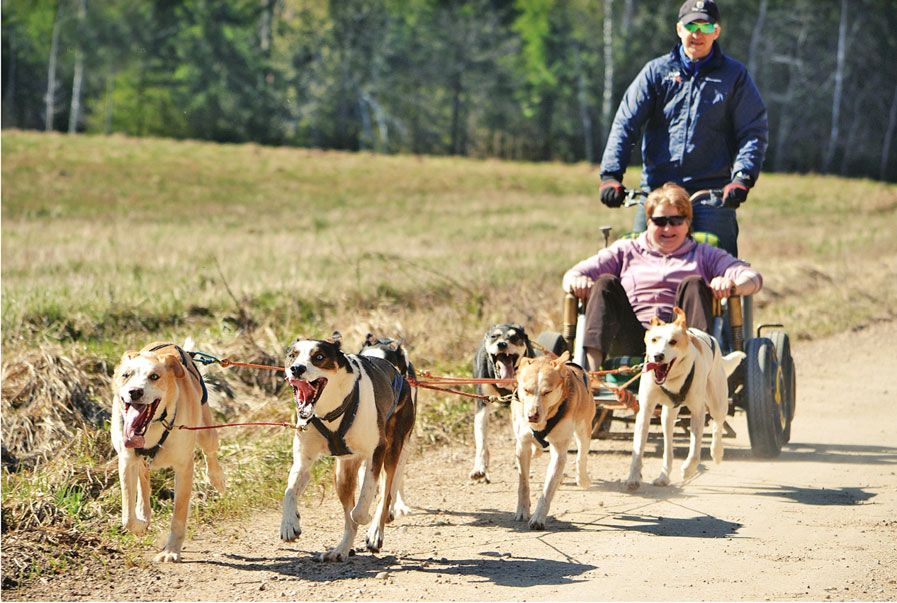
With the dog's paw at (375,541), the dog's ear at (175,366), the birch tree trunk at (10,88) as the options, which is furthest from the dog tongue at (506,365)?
the birch tree trunk at (10,88)

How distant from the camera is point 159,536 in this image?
250 inches

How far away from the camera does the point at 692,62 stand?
339 inches

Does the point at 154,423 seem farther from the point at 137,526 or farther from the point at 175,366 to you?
the point at 137,526

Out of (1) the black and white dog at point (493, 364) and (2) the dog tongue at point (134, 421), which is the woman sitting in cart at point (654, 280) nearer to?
(1) the black and white dog at point (493, 364)

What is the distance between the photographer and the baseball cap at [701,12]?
8.37 meters

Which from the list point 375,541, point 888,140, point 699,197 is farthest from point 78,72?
point 375,541

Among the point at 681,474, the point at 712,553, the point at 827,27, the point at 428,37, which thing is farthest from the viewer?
the point at 428,37

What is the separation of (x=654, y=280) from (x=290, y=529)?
3.40 meters

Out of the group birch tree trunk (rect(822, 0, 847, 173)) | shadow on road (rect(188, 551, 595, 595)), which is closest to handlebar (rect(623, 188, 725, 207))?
shadow on road (rect(188, 551, 595, 595))

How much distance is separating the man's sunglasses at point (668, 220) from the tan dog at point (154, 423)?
3.22 meters

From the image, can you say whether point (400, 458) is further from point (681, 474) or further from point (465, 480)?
point (681, 474)

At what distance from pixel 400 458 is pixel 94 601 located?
175 centimetres

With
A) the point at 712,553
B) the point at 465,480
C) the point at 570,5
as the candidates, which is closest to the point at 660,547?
the point at 712,553

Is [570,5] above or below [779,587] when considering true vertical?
above
